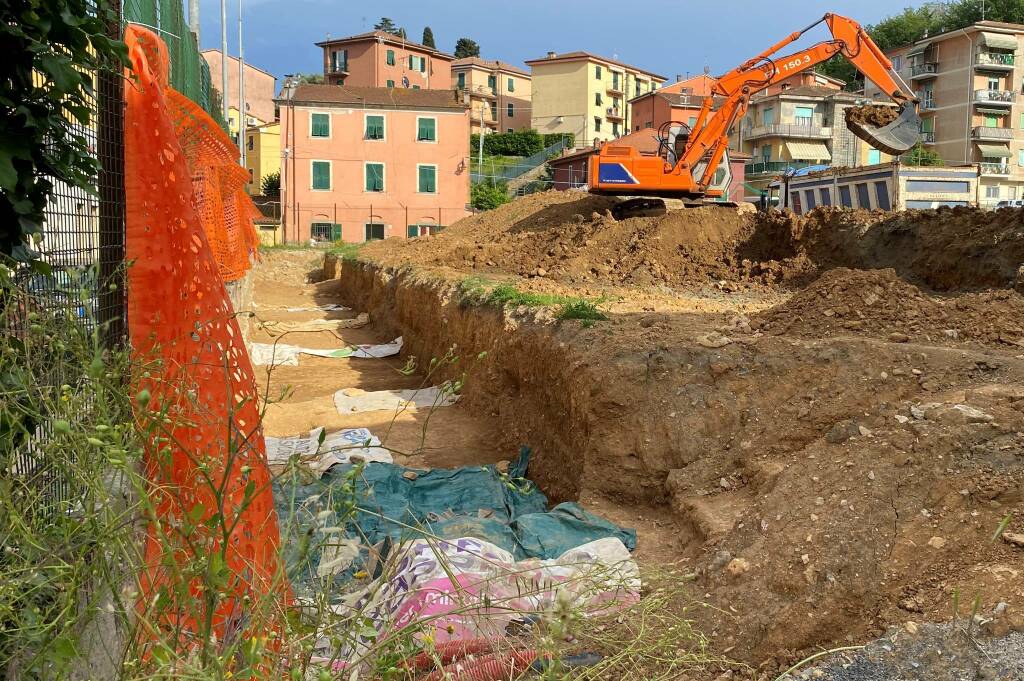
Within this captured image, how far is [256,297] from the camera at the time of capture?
78.8 ft

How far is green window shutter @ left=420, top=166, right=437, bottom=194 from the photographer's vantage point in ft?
141

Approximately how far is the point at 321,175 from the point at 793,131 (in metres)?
33.1

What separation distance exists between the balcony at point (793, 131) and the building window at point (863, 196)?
3875 centimetres

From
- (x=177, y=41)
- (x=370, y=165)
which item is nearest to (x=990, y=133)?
(x=370, y=165)

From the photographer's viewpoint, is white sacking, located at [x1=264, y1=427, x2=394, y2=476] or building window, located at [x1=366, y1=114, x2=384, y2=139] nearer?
white sacking, located at [x1=264, y1=427, x2=394, y2=476]

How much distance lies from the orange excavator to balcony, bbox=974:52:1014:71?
48.5 metres

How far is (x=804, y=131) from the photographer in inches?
2302

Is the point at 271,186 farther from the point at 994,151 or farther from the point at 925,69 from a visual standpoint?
the point at 994,151

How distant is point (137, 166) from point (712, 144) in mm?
15233

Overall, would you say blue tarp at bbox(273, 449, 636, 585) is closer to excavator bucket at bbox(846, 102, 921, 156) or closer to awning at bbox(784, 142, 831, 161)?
excavator bucket at bbox(846, 102, 921, 156)

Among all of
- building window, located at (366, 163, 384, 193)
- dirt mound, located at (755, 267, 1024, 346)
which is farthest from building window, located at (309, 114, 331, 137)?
dirt mound, located at (755, 267, 1024, 346)

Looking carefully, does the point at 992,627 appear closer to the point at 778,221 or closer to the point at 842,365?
the point at 842,365

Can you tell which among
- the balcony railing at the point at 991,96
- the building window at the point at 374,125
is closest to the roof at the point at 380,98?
the building window at the point at 374,125

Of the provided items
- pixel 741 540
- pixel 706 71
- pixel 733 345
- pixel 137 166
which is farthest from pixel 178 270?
pixel 706 71
